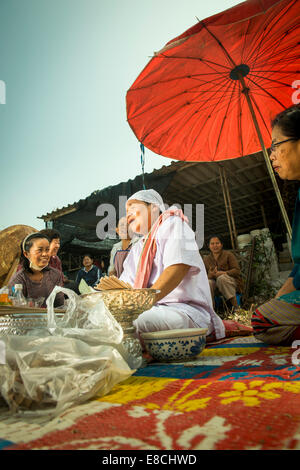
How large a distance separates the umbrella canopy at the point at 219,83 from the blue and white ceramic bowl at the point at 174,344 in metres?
1.97

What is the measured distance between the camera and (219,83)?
282 centimetres

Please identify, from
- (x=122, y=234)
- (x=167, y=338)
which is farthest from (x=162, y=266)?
(x=122, y=234)

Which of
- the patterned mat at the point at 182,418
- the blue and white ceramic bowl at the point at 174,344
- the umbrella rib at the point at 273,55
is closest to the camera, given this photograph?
the patterned mat at the point at 182,418

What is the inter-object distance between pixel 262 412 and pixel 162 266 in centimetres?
143

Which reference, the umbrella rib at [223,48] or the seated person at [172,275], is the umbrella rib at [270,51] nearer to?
the umbrella rib at [223,48]

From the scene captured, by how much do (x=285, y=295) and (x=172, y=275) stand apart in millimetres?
744

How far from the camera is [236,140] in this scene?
326cm

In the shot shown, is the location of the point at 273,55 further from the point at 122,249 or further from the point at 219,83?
the point at 122,249

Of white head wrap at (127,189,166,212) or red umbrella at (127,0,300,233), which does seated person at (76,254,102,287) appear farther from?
white head wrap at (127,189,166,212)

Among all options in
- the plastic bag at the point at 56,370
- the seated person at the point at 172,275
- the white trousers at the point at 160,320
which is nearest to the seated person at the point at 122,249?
the seated person at the point at 172,275

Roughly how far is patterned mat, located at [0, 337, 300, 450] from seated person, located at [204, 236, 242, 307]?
3.44m

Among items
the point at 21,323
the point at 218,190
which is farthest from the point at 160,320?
the point at 218,190

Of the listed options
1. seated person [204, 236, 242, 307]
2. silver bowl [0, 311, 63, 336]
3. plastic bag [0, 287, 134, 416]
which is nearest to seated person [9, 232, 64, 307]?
silver bowl [0, 311, 63, 336]

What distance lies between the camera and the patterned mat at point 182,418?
0.57 metres
